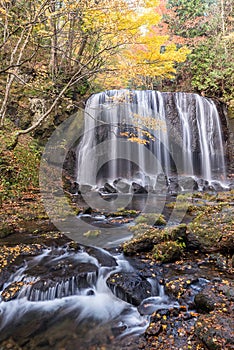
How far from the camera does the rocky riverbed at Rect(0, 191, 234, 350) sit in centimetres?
276

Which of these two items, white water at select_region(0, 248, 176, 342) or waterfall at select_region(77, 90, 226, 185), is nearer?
white water at select_region(0, 248, 176, 342)

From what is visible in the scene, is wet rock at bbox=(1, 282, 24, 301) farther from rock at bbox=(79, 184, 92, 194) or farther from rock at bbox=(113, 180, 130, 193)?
rock at bbox=(113, 180, 130, 193)

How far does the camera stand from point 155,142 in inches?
521

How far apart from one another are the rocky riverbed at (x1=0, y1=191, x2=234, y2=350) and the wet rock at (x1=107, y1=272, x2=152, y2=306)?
1cm

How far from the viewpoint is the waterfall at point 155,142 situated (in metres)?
12.8

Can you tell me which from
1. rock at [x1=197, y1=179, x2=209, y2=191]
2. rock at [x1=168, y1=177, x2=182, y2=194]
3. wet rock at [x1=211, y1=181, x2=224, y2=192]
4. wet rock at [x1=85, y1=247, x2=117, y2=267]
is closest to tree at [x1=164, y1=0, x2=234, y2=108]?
wet rock at [x1=211, y1=181, x2=224, y2=192]

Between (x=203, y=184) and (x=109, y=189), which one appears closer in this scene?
(x=109, y=189)

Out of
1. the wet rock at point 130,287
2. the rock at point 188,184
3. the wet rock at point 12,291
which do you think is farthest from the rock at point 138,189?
the wet rock at point 12,291

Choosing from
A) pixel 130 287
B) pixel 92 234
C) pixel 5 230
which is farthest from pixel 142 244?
pixel 5 230

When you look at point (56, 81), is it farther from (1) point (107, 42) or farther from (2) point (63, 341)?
(2) point (63, 341)

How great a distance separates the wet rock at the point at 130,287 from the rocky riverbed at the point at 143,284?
0.01 metres

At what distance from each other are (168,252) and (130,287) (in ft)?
3.33

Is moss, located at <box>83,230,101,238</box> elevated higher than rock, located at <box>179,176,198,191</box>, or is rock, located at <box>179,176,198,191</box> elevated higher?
rock, located at <box>179,176,198,191</box>

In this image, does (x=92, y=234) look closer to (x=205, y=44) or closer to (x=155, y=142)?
(x=155, y=142)
